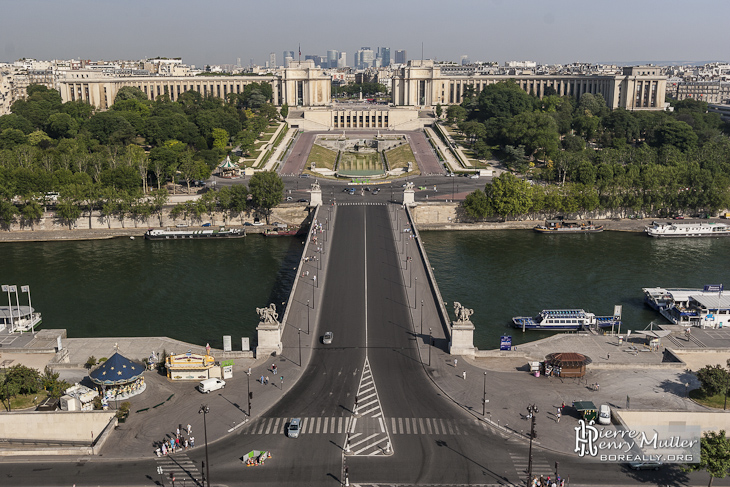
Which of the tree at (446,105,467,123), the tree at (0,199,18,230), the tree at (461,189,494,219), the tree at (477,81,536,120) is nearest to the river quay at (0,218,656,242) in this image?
the tree at (461,189,494,219)

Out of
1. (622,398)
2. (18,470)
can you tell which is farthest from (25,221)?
(622,398)

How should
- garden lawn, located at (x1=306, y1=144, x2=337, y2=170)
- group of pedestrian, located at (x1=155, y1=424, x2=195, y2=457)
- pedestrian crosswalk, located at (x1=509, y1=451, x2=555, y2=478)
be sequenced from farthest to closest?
garden lawn, located at (x1=306, y1=144, x2=337, y2=170), group of pedestrian, located at (x1=155, y1=424, x2=195, y2=457), pedestrian crosswalk, located at (x1=509, y1=451, x2=555, y2=478)

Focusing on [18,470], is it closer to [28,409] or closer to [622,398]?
[28,409]

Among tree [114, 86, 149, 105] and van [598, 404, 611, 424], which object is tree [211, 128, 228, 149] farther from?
van [598, 404, 611, 424]

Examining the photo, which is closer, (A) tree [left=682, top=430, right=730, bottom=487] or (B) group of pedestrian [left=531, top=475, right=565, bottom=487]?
(A) tree [left=682, top=430, right=730, bottom=487]

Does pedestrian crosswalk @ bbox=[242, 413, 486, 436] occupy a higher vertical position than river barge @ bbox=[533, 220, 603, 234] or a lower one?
lower

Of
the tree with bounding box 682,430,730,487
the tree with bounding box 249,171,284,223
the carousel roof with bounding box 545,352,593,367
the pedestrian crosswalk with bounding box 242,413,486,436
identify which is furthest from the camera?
the tree with bounding box 249,171,284,223

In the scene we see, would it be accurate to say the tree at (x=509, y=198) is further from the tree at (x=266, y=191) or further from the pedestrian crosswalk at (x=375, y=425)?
the pedestrian crosswalk at (x=375, y=425)
